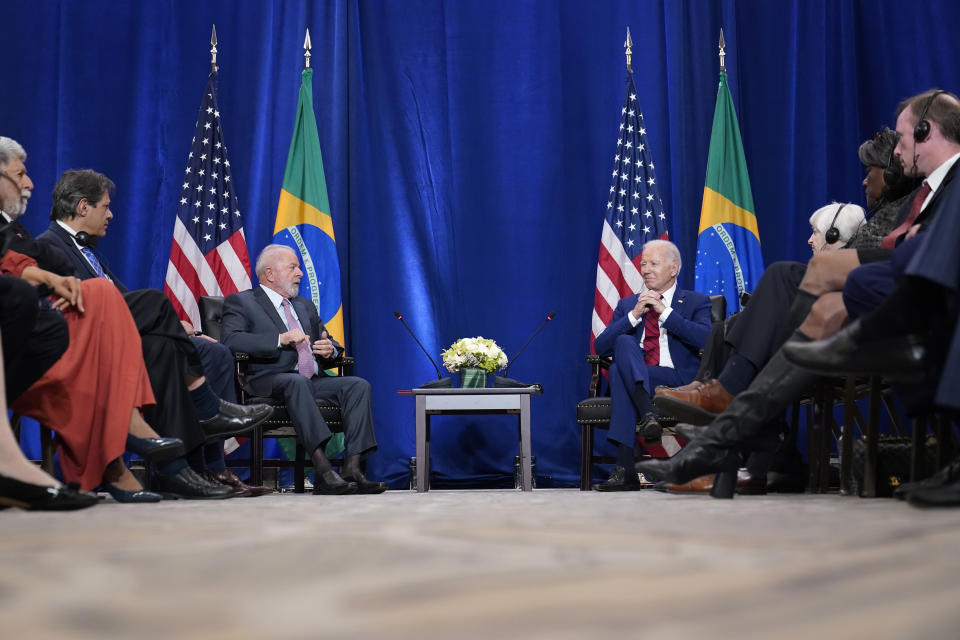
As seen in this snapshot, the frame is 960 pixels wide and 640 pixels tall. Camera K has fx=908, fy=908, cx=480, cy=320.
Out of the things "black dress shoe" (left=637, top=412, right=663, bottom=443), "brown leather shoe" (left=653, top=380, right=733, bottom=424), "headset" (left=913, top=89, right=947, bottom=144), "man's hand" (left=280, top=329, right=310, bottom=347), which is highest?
"headset" (left=913, top=89, right=947, bottom=144)

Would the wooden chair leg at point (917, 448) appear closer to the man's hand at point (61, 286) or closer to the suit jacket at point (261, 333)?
the man's hand at point (61, 286)

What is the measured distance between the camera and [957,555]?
94 centimetres

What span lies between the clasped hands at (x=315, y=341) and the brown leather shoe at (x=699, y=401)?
2171 mm

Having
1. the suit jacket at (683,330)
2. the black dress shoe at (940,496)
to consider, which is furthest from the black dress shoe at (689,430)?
the suit jacket at (683,330)

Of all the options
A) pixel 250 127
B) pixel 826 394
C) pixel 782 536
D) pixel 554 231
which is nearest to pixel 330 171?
pixel 250 127

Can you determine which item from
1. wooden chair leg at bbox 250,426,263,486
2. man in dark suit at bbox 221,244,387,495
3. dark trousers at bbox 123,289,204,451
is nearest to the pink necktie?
man in dark suit at bbox 221,244,387,495

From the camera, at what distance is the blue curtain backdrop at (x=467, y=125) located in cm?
554

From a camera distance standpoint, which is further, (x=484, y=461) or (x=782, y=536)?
(x=484, y=461)

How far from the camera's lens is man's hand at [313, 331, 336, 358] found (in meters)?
4.41

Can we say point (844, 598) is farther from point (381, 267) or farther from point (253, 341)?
point (381, 267)

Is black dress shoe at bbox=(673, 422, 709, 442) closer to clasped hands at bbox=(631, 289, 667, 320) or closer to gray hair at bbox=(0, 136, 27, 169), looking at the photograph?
clasped hands at bbox=(631, 289, 667, 320)

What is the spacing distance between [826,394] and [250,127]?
390 centimetres

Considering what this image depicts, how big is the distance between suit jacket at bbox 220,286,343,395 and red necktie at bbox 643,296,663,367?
5.01ft

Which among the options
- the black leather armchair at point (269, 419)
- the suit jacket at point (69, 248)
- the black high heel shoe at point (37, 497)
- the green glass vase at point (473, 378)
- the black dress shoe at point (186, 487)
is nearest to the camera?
the black high heel shoe at point (37, 497)
